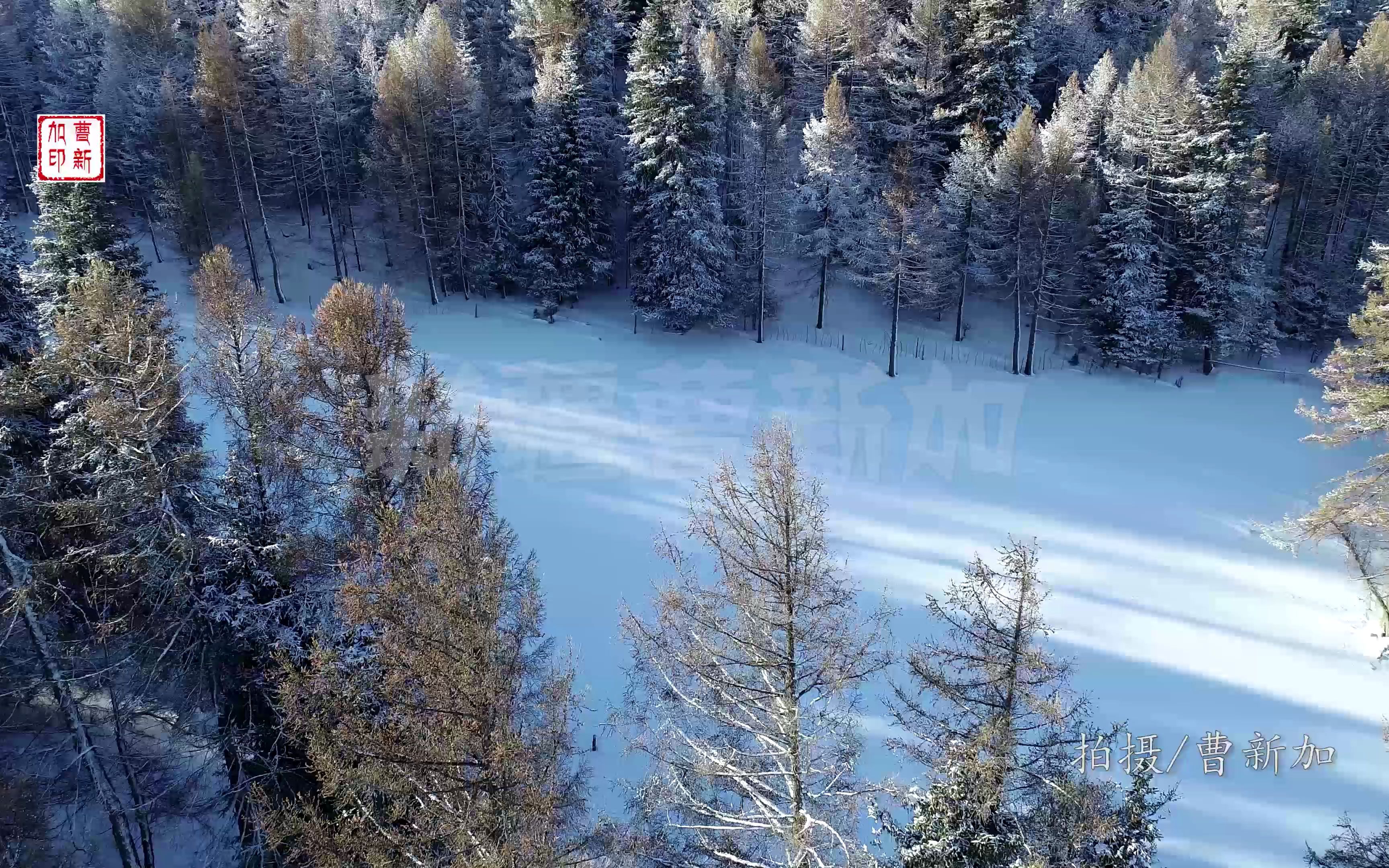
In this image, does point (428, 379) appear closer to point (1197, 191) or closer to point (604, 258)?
point (604, 258)

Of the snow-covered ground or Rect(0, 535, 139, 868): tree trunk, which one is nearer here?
Rect(0, 535, 139, 868): tree trunk

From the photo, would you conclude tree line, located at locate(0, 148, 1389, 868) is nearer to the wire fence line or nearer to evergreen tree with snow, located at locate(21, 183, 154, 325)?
evergreen tree with snow, located at locate(21, 183, 154, 325)

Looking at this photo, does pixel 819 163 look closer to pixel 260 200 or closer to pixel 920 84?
pixel 920 84

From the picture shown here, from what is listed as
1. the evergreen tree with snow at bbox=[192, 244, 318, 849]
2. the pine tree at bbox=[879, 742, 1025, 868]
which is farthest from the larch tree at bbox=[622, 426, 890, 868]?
the evergreen tree with snow at bbox=[192, 244, 318, 849]

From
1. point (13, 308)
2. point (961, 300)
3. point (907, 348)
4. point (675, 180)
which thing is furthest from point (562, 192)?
point (13, 308)

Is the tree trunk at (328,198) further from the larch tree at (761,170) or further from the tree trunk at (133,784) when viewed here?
the tree trunk at (133,784)
